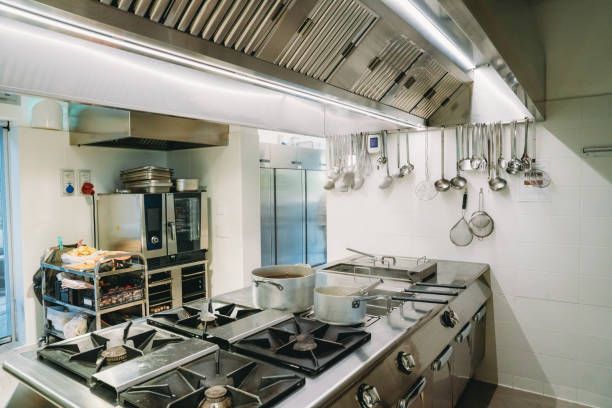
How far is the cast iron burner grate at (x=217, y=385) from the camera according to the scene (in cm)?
94

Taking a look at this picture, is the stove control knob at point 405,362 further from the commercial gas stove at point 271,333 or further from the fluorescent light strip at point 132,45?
the fluorescent light strip at point 132,45

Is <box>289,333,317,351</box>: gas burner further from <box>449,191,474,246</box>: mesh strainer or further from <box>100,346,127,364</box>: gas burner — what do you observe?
<box>449,191,474,246</box>: mesh strainer

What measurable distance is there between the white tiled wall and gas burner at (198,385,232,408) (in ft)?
7.29

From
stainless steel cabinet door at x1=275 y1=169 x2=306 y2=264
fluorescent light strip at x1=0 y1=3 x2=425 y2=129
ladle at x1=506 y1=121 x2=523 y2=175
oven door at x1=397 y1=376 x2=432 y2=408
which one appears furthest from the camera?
stainless steel cabinet door at x1=275 y1=169 x2=306 y2=264

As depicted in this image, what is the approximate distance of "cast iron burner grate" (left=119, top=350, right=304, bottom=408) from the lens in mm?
942

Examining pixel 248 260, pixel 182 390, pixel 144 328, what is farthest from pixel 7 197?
pixel 182 390

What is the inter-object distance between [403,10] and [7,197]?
3.86 metres

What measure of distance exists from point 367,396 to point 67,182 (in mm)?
3692

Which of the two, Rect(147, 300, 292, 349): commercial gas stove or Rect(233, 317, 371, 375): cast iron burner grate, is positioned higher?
Rect(147, 300, 292, 349): commercial gas stove

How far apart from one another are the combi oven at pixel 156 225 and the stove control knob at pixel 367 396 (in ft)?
9.75

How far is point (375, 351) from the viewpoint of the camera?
128 cm

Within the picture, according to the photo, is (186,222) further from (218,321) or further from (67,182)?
(218,321)

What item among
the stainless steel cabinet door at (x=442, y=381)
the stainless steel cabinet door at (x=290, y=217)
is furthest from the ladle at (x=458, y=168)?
the stainless steel cabinet door at (x=290, y=217)

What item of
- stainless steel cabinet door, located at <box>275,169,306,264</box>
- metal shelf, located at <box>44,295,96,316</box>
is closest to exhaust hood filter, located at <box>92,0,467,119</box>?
metal shelf, located at <box>44,295,96,316</box>
